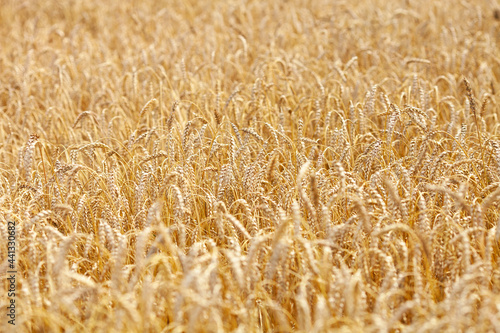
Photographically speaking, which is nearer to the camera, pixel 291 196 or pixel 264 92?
pixel 291 196

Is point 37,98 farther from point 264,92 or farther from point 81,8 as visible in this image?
point 81,8

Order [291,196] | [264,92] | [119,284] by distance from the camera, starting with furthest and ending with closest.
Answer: [264,92]
[291,196]
[119,284]

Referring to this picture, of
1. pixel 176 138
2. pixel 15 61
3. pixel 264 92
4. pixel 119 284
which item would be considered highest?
pixel 15 61

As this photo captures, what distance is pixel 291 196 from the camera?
2.00m

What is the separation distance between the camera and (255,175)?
2061 mm

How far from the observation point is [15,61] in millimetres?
4410

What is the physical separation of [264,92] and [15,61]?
2.48 m

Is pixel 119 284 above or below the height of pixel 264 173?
below

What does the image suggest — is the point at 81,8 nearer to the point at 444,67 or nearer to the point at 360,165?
the point at 444,67

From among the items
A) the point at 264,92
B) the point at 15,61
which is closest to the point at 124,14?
the point at 15,61

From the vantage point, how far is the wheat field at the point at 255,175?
4.77ft

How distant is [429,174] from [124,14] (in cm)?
483

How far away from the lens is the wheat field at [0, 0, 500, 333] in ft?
4.77

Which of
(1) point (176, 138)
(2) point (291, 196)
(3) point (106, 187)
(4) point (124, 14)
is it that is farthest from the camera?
(4) point (124, 14)
